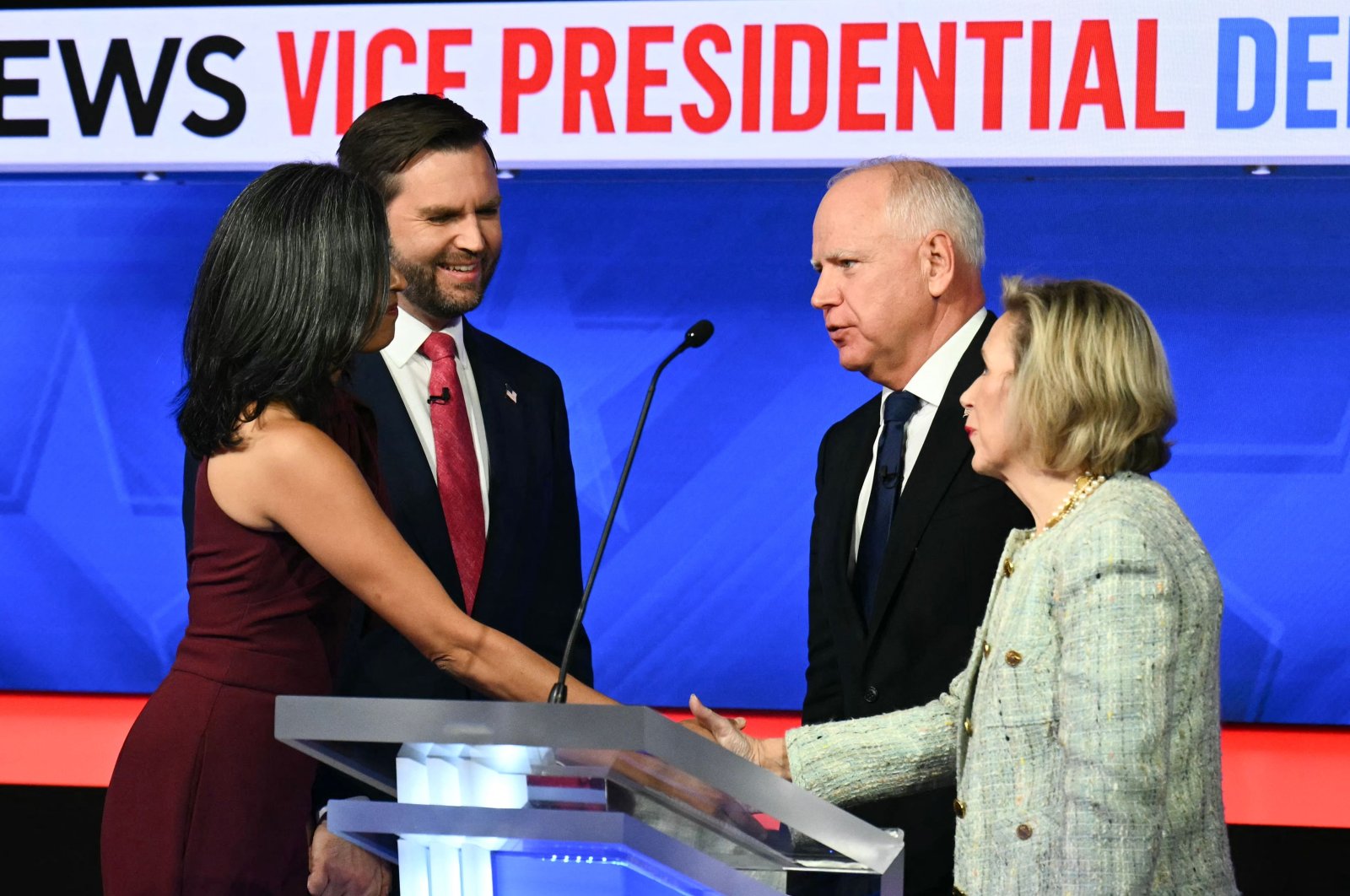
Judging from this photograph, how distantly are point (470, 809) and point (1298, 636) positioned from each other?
2737 mm

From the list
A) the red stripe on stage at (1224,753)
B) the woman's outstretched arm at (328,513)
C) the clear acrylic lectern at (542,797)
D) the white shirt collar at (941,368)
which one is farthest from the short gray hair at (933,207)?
the clear acrylic lectern at (542,797)

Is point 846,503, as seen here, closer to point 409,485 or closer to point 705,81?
point 409,485

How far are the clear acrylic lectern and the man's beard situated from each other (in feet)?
4.52

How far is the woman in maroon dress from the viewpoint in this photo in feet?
6.37

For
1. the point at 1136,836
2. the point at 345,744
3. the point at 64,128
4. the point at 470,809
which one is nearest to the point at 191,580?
the point at 345,744

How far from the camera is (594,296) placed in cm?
401

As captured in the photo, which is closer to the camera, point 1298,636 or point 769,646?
point 1298,636

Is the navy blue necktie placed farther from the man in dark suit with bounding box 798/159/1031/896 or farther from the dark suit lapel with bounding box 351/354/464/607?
the dark suit lapel with bounding box 351/354/464/607

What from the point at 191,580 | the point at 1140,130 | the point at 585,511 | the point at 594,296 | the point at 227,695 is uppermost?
the point at 1140,130

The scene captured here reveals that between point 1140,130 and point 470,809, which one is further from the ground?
point 1140,130

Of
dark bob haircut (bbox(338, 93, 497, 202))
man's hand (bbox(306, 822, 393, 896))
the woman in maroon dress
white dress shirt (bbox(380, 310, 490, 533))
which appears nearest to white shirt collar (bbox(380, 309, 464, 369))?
white dress shirt (bbox(380, 310, 490, 533))

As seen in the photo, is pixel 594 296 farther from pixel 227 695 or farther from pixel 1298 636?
pixel 227 695

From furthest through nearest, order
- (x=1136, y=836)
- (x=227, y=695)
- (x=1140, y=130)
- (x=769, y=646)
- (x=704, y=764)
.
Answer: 1. (x=769, y=646)
2. (x=1140, y=130)
3. (x=227, y=695)
4. (x=1136, y=836)
5. (x=704, y=764)

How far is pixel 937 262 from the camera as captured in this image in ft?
8.99
